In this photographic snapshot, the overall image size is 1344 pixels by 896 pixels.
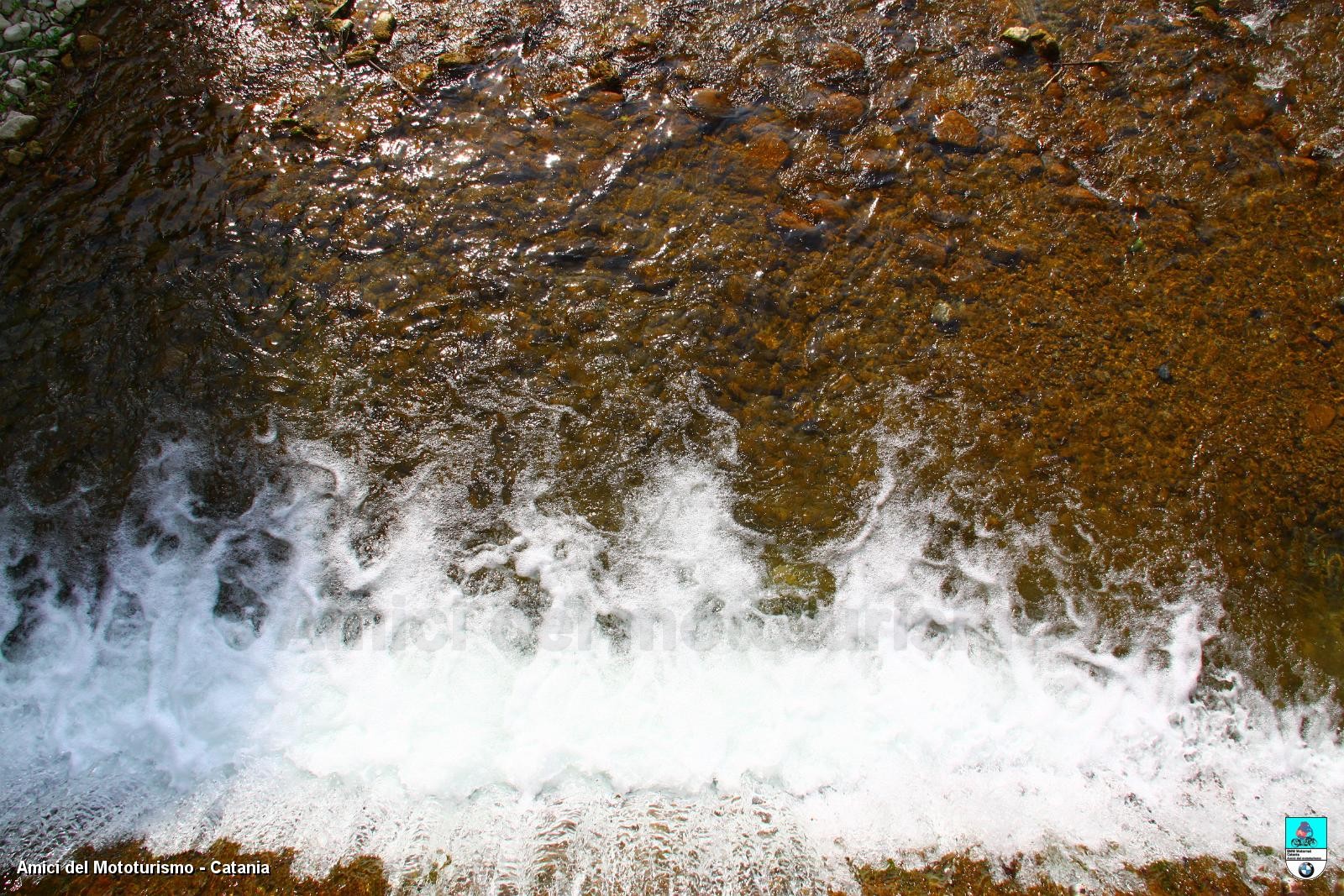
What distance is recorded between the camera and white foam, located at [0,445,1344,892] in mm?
2824

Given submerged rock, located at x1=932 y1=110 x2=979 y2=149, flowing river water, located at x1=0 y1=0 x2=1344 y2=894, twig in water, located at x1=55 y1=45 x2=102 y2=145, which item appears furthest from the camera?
twig in water, located at x1=55 y1=45 x2=102 y2=145

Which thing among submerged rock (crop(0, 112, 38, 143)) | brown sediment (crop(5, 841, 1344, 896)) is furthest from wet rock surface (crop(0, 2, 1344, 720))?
brown sediment (crop(5, 841, 1344, 896))

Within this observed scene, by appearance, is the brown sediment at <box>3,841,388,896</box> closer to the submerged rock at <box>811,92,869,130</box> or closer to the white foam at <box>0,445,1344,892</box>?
the white foam at <box>0,445,1344,892</box>

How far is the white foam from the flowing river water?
0.06 ft

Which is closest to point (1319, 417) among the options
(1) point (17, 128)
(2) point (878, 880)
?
(2) point (878, 880)

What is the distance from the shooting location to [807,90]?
13.5ft

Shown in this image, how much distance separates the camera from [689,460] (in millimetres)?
3381

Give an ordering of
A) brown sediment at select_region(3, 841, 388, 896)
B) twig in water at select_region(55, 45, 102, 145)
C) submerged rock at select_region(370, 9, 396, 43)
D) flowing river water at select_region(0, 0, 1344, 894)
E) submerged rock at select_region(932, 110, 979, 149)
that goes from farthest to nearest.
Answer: submerged rock at select_region(370, 9, 396, 43), twig in water at select_region(55, 45, 102, 145), submerged rock at select_region(932, 110, 979, 149), flowing river water at select_region(0, 0, 1344, 894), brown sediment at select_region(3, 841, 388, 896)

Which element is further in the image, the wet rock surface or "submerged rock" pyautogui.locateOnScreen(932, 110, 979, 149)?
"submerged rock" pyautogui.locateOnScreen(932, 110, 979, 149)

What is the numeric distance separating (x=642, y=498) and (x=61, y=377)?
311 centimetres

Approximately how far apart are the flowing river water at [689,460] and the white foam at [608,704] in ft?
0.06

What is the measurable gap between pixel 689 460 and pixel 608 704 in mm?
1230

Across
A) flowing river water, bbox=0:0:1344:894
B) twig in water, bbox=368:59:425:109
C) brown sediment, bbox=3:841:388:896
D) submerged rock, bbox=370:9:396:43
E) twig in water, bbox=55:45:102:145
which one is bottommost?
brown sediment, bbox=3:841:388:896

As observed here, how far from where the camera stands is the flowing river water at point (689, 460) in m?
2.95
